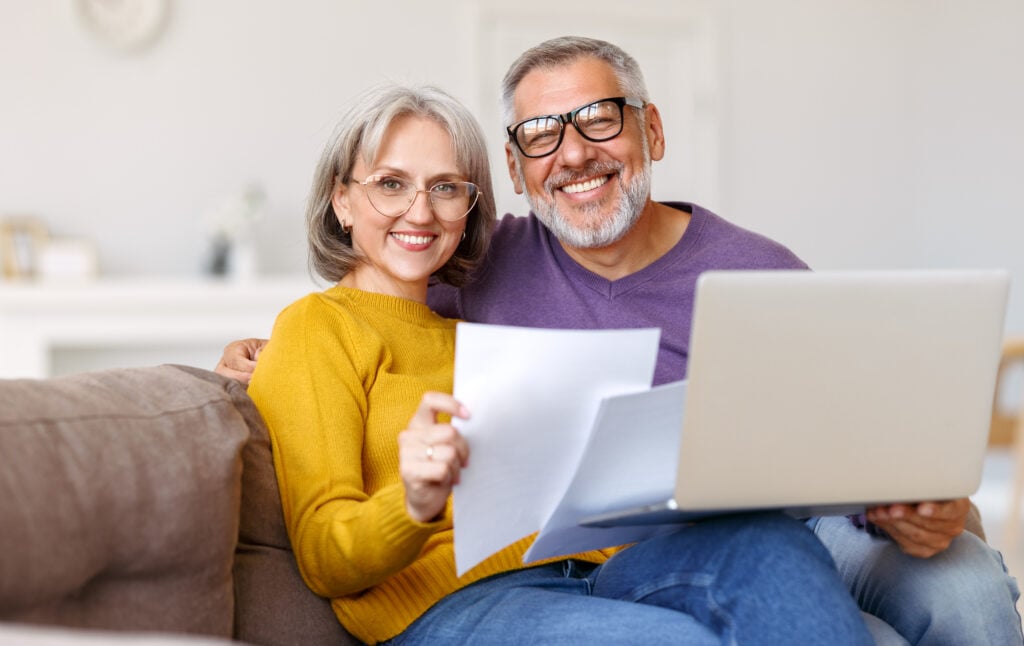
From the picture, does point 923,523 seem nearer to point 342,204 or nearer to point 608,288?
point 608,288

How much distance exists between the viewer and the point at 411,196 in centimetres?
176

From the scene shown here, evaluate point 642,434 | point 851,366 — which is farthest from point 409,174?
point 851,366

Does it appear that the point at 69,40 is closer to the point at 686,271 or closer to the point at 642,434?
the point at 686,271

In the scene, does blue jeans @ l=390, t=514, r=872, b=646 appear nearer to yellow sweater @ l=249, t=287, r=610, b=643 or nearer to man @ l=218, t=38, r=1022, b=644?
yellow sweater @ l=249, t=287, r=610, b=643

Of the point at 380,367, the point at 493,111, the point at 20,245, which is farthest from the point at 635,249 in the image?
the point at 493,111

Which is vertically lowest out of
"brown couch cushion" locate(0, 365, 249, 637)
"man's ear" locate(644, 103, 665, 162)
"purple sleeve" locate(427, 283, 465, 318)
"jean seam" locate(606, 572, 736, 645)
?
"jean seam" locate(606, 572, 736, 645)

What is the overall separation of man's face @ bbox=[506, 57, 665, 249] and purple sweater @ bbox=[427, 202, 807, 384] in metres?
0.07

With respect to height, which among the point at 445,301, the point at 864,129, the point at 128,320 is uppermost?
the point at 864,129

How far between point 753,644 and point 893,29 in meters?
5.62

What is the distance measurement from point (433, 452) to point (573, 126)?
0.94 meters

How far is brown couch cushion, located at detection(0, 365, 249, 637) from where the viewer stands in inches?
42.9

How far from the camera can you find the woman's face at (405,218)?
1753mm

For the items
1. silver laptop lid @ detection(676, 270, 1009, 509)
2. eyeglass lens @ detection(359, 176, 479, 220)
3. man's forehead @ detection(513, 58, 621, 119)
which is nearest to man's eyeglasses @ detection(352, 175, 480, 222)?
eyeglass lens @ detection(359, 176, 479, 220)

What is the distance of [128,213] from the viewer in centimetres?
478
